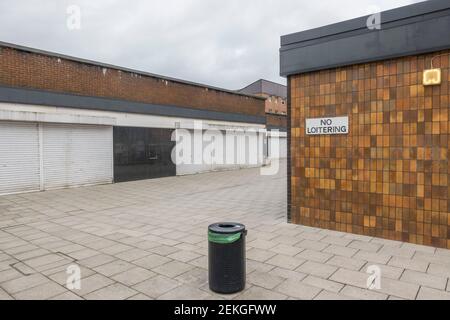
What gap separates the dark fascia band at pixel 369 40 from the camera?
5.13 m

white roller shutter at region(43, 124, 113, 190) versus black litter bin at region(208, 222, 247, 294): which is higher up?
white roller shutter at region(43, 124, 113, 190)

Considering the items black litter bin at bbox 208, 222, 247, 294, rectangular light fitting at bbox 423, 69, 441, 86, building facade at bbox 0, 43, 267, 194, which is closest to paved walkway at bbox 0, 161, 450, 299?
black litter bin at bbox 208, 222, 247, 294

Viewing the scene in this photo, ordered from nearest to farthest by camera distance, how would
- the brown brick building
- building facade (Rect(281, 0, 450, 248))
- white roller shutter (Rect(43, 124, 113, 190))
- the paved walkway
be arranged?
the paved walkway → building facade (Rect(281, 0, 450, 248)) → white roller shutter (Rect(43, 124, 113, 190)) → the brown brick building

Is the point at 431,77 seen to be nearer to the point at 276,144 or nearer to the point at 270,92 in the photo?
the point at 276,144

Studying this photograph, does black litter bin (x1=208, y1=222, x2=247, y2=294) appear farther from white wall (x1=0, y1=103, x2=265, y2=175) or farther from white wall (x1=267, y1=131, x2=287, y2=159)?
white wall (x1=267, y1=131, x2=287, y2=159)

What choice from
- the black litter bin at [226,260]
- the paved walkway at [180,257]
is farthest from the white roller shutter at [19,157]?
the black litter bin at [226,260]

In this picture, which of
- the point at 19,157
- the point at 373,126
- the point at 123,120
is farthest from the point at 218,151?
the point at 373,126

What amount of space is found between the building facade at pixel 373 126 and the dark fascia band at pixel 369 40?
0.02 meters

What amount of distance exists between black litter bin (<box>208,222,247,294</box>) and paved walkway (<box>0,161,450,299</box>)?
0.13 meters

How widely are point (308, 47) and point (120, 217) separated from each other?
226 inches

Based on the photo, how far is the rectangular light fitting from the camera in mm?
5172

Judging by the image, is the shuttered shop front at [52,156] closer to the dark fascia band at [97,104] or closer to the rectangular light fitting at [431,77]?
the dark fascia band at [97,104]
